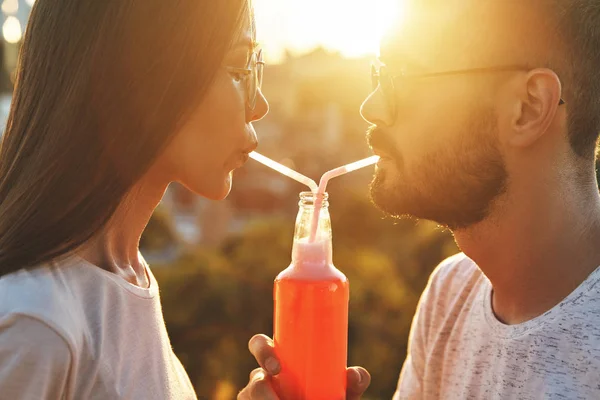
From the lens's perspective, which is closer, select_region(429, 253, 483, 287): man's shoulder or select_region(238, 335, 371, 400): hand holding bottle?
select_region(238, 335, 371, 400): hand holding bottle

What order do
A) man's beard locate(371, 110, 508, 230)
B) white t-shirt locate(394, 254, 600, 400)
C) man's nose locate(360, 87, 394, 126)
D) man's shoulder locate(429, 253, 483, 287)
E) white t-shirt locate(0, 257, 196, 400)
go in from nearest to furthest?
white t-shirt locate(0, 257, 196, 400)
white t-shirt locate(394, 254, 600, 400)
man's beard locate(371, 110, 508, 230)
man's nose locate(360, 87, 394, 126)
man's shoulder locate(429, 253, 483, 287)

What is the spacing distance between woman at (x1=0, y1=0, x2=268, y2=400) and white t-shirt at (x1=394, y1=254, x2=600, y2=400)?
118cm

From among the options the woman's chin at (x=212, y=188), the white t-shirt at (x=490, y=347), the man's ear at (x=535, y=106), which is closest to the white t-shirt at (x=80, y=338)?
the woman's chin at (x=212, y=188)

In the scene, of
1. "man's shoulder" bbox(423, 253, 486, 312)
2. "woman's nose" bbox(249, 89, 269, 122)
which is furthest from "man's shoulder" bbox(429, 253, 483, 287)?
"woman's nose" bbox(249, 89, 269, 122)

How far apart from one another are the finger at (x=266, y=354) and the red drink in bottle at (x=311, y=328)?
0.02 metres

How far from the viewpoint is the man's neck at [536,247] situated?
2516 mm

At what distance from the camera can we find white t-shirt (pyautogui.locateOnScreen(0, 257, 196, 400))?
5.52 ft

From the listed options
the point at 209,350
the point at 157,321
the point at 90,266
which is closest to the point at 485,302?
the point at 157,321

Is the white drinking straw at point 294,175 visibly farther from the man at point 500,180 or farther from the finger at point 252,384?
the finger at point 252,384

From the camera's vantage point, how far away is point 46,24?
1989mm

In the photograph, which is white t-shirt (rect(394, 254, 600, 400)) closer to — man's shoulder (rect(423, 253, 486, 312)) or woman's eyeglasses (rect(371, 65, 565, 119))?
man's shoulder (rect(423, 253, 486, 312))

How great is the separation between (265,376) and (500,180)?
118cm

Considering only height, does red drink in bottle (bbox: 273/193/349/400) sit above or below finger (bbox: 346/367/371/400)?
above

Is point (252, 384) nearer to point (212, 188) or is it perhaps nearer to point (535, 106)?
point (212, 188)
